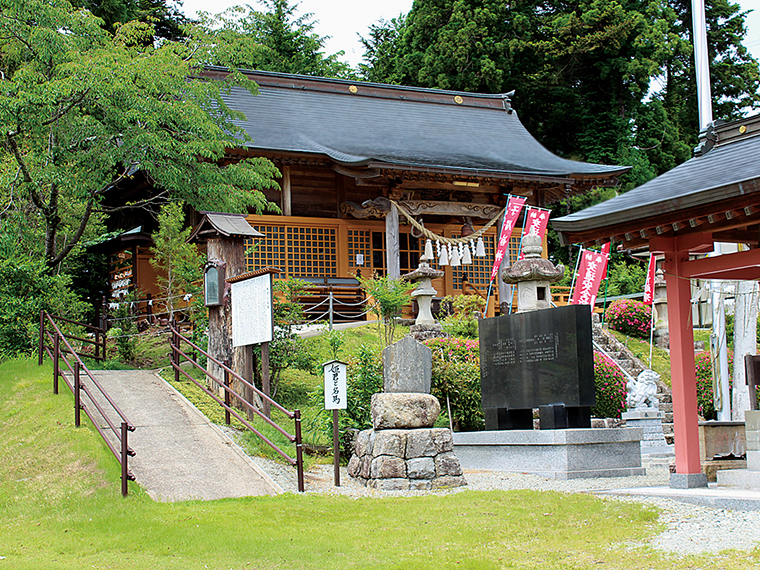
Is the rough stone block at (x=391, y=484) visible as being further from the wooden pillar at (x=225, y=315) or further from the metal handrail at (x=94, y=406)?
the wooden pillar at (x=225, y=315)

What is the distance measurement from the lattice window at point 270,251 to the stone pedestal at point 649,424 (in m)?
10.4

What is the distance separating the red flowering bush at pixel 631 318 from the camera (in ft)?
67.5

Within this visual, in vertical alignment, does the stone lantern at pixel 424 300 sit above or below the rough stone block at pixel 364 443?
above

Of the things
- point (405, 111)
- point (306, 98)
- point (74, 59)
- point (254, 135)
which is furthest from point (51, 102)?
point (405, 111)

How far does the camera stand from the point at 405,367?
9.72 meters

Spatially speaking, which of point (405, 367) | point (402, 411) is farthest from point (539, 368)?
point (402, 411)

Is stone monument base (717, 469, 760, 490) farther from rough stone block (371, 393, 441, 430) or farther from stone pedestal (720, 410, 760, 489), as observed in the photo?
rough stone block (371, 393, 441, 430)

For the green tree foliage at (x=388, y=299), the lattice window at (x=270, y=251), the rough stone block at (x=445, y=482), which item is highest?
the lattice window at (x=270, y=251)

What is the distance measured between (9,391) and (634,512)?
897 centimetres

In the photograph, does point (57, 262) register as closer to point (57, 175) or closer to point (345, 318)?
point (57, 175)

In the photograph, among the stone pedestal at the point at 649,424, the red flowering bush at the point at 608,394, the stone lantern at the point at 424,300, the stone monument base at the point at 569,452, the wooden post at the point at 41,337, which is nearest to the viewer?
the stone monument base at the point at 569,452

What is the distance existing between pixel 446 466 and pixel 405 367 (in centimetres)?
129

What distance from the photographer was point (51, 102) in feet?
40.4

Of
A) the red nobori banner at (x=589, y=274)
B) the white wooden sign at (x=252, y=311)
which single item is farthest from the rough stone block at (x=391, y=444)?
the red nobori banner at (x=589, y=274)
